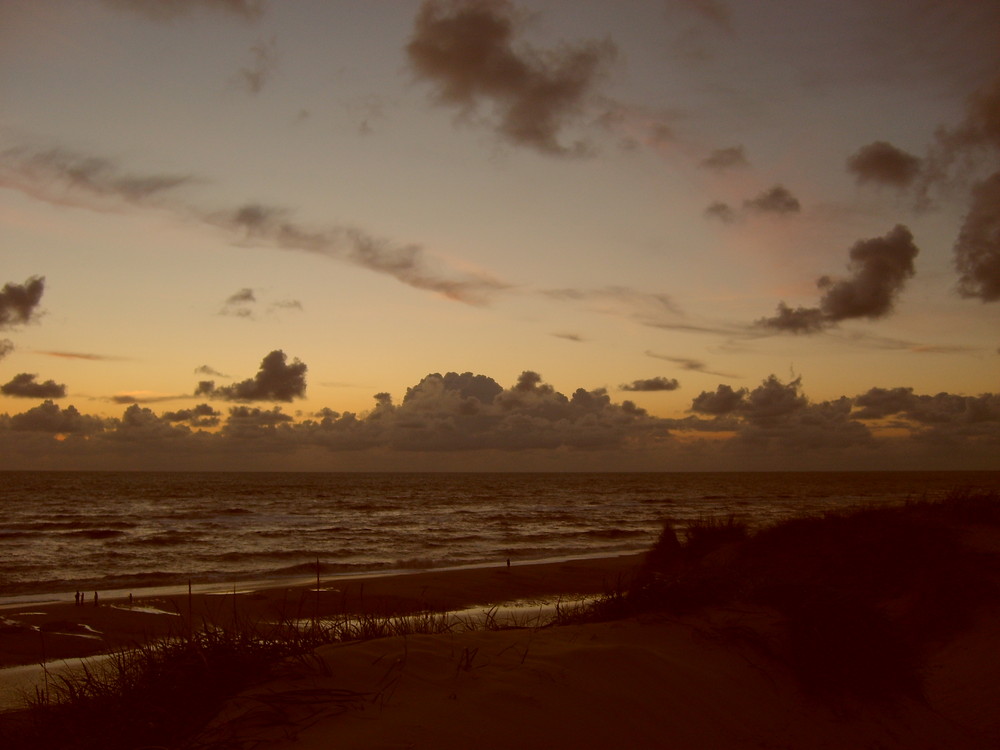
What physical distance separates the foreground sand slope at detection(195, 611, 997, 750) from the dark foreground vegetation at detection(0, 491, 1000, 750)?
0.19 meters

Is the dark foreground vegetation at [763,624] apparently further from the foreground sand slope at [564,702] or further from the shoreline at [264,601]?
the shoreline at [264,601]

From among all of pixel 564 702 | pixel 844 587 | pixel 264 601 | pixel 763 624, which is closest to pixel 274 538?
pixel 264 601

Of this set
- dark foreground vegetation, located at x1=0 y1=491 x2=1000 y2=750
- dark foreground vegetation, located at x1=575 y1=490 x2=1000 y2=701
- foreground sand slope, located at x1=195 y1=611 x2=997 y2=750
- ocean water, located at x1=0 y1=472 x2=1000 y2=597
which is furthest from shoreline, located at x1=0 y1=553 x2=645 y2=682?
foreground sand slope, located at x1=195 y1=611 x2=997 y2=750

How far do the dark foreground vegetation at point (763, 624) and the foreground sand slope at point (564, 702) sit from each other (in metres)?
0.19

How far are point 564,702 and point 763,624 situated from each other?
2731mm

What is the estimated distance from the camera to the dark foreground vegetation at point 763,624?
13.1ft

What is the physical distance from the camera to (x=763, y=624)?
6184 mm

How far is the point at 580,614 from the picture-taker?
7426 mm

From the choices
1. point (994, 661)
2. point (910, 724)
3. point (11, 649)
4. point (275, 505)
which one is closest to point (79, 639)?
point (11, 649)

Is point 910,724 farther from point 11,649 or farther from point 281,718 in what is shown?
point 11,649

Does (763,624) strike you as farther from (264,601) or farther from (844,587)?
(264,601)

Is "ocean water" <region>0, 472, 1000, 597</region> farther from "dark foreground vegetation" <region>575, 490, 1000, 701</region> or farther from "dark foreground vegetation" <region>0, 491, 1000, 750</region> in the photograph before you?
"dark foreground vegetation" <region>0, 491, 1000, 750</region>

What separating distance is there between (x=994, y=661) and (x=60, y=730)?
7601 millimetres

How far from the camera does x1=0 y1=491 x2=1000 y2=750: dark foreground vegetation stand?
400 centimetres
